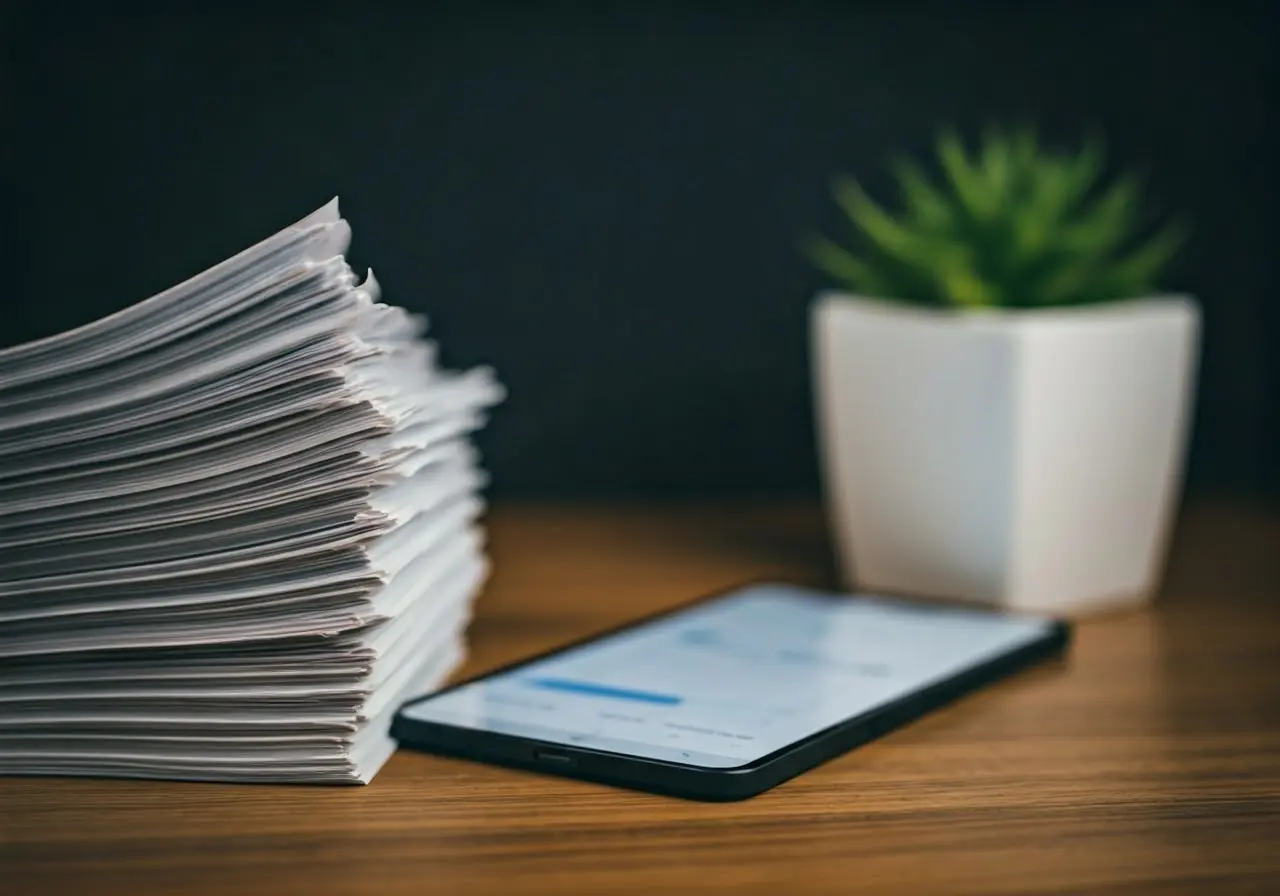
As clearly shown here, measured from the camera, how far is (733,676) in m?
0.64

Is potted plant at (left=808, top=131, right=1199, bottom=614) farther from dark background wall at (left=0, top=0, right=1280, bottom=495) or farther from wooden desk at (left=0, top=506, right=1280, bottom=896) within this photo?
dark background wall at (left=0, top=0, right=1280, bottom=495)

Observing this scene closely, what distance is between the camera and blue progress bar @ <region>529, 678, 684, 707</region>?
602 millimetres

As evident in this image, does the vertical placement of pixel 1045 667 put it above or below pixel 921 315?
below

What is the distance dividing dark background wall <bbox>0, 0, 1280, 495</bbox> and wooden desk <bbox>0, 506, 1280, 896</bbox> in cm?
52

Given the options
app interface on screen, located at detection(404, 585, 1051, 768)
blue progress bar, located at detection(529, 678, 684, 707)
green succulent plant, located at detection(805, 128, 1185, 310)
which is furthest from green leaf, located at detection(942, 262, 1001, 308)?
blue progress bar, located at detection(529, 678, 684, 707)

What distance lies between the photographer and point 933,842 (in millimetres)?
491

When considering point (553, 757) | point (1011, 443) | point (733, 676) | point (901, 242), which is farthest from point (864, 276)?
point (553, 757)

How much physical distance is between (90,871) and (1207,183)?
0.95 metres

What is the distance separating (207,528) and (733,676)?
22cm

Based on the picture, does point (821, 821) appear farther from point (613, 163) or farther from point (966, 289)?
point (613, 163)

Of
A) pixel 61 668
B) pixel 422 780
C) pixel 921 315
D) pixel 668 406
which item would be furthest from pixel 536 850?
pixel 668 406

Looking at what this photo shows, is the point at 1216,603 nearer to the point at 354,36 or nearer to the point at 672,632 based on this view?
the point at 672,632

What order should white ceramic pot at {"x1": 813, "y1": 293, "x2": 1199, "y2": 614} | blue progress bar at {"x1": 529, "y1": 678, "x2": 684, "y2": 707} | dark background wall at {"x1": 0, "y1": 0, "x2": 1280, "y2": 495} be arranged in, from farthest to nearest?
dark background wall at {"x1": 0, "y1": 0, "x2": 1280, "y2": 495} < white ceramic pot at {"x1": 813, "y1": 293, "x2": 1199, "y2": 614} < blue progress bar at {"x1": 529, "y1": 678, "x2": 684, "y2": 707}

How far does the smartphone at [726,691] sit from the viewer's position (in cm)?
54
